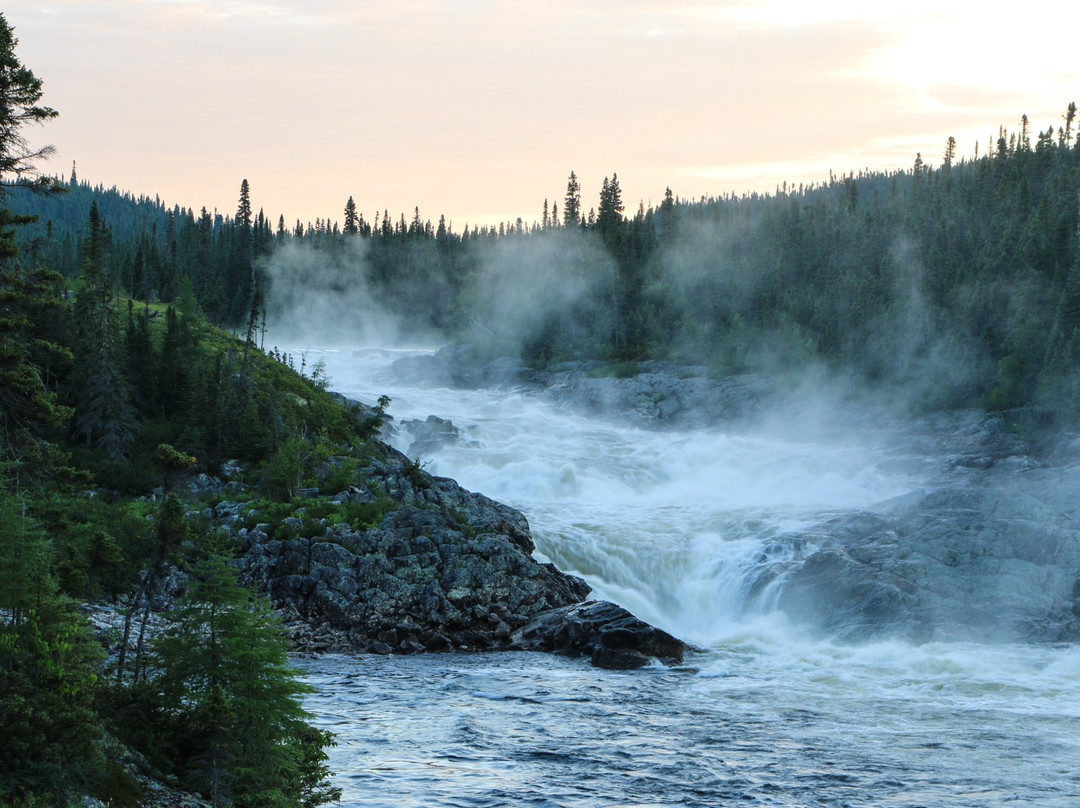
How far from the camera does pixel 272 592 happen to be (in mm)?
39125

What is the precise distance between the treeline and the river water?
110 ft

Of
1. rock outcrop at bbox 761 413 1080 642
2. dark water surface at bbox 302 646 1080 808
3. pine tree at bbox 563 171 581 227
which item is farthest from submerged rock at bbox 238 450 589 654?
pine tree at bbox 563 171 581 227

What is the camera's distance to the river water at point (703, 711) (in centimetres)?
2467

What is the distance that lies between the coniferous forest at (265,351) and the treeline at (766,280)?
44 centimetres

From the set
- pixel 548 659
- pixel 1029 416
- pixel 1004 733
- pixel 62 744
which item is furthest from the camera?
pixel 1029 416

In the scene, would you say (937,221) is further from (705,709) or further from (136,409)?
(705,709)

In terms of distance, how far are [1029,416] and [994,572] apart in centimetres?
3605

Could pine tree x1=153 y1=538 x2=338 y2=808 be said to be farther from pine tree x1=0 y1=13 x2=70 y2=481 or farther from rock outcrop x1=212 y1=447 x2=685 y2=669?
rock outcrop x1=212 y1=447 x2=685 y2=669

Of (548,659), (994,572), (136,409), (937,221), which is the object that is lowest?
(548,659)

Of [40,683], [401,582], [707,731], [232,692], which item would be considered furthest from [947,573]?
[40,683]

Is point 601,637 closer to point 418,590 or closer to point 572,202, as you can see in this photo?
point 418,590

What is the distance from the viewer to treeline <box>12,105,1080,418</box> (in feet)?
298

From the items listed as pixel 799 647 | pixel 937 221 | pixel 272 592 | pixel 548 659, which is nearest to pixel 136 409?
pixel 272 592

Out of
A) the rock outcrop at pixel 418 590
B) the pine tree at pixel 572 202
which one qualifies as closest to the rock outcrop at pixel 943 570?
the rock outcrop at pixel 418 590
